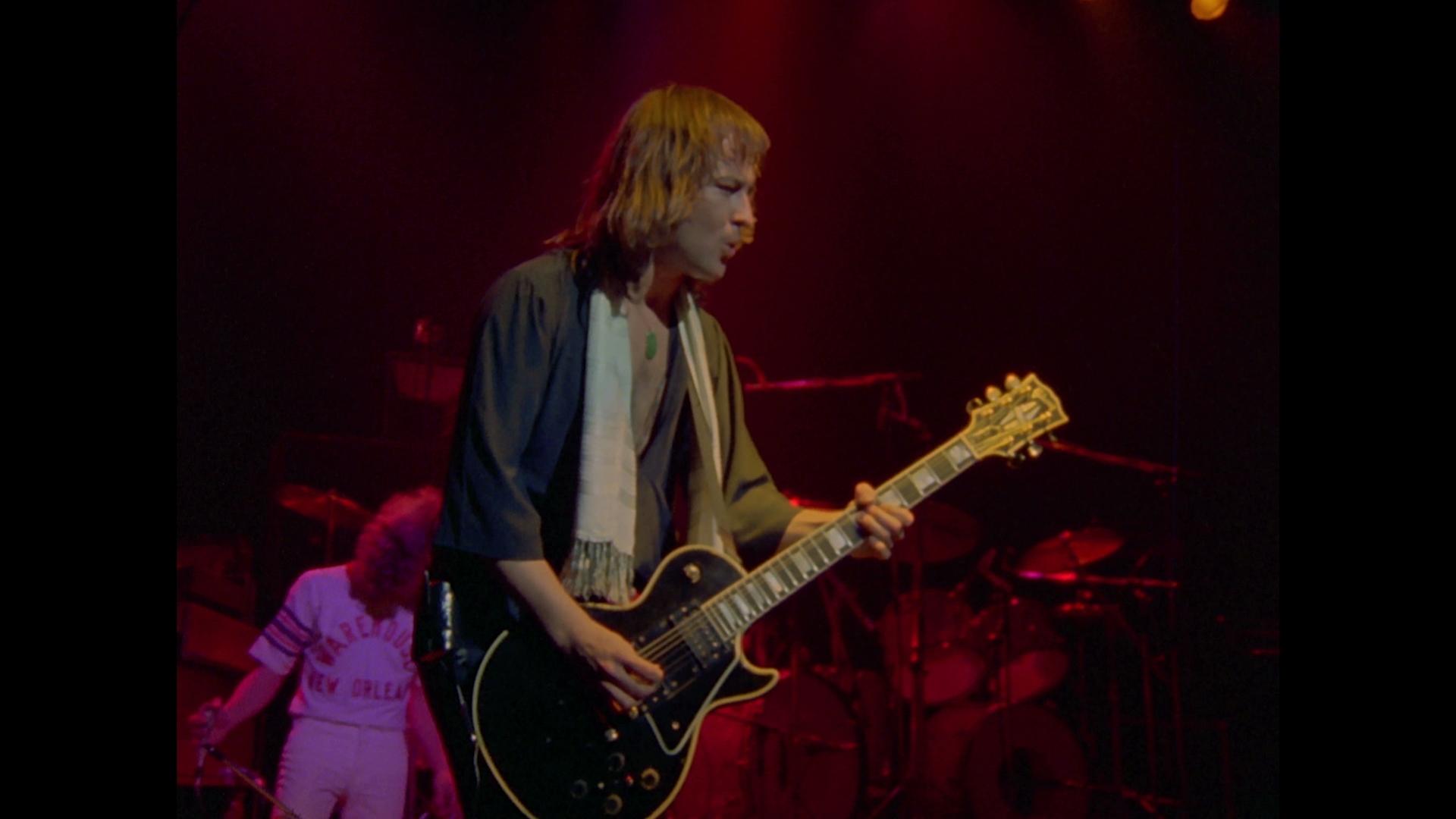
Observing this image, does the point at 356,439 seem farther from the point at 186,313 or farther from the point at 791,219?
the point at 791,219

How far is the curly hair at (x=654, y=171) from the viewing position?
111 inches

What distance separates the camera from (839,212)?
6.64m

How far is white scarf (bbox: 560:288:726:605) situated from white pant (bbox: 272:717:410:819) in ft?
6.66

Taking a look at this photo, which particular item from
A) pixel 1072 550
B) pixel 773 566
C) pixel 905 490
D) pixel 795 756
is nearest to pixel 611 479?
pixel 773 566

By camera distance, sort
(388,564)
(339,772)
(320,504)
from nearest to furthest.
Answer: (339,772) → (388,564) → (320,504)

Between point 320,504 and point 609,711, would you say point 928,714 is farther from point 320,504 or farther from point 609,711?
point 609,711

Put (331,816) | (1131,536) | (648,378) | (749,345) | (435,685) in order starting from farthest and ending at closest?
(749,345) → (1131,536) → (331,816) → (648,378) → (435,685)

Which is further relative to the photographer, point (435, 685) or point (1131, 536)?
point (1131, 536)

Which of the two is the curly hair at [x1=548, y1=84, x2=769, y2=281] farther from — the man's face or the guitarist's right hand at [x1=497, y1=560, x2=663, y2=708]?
the guitarist's right hand at [x1=497, y1=560, x2=663, y2=708]

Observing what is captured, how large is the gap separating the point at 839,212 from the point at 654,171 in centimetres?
392

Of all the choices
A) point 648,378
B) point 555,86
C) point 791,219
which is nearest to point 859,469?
point 791,219

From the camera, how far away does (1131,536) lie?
628 cm

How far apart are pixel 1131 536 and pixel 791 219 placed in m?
2.49

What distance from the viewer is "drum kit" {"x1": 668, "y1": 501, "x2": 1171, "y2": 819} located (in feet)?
19.2
